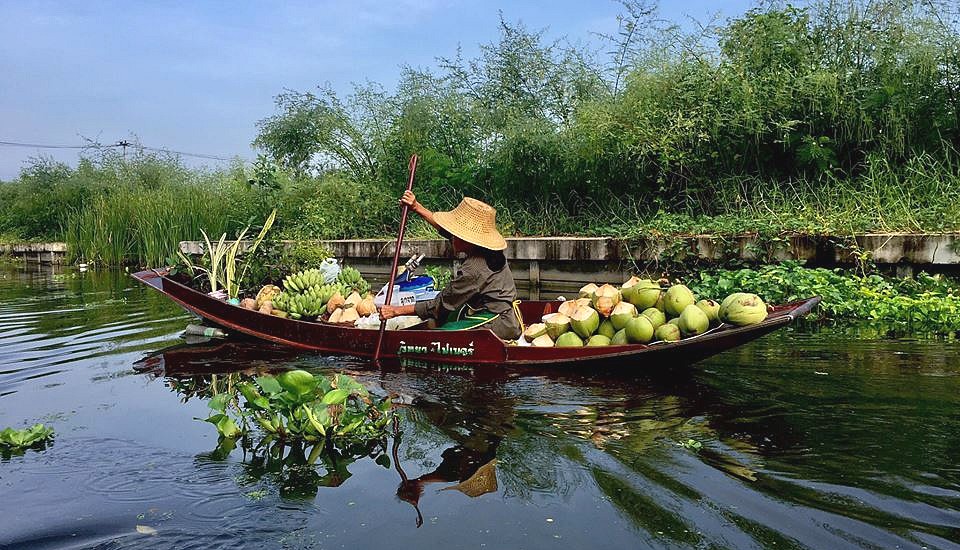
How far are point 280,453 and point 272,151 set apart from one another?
15633mm

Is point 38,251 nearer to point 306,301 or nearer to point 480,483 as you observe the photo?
point 306,301

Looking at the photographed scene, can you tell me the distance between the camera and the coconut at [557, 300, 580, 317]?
20.1ft

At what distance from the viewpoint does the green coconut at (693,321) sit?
5.38m

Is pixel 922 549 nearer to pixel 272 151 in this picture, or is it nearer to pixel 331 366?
pixel 331 366

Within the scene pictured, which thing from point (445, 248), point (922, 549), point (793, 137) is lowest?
point (922, 549)

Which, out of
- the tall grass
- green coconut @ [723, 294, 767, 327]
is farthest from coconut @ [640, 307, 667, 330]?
the tall grass

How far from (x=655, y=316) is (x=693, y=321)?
37 cm

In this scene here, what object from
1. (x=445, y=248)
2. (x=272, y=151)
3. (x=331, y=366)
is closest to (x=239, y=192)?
(x=272, y=151)

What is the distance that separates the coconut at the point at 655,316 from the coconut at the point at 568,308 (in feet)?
2.01

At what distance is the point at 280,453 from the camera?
13.6 feet

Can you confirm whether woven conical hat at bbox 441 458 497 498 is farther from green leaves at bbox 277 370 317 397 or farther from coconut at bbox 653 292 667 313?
coconut at bbox 653 292 667 313

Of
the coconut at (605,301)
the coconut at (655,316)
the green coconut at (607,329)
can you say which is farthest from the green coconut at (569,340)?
the coconut at (655,316)

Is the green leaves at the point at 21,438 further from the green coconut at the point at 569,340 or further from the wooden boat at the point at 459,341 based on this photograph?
the green coconut at the point at 569,340

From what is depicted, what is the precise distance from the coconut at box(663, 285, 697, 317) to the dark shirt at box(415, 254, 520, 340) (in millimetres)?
1310
